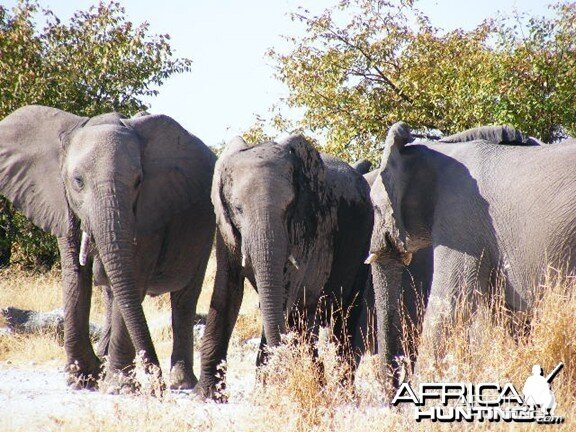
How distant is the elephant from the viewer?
864 cm

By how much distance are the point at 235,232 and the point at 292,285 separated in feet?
2.21

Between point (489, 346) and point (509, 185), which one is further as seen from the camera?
point (509, 185)

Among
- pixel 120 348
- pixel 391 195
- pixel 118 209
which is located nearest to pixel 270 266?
pixel 391 195

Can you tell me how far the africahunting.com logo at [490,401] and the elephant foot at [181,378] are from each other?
14.4 ft

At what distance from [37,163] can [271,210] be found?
119 inches

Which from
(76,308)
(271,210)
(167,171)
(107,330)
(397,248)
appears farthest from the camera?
(107,330)

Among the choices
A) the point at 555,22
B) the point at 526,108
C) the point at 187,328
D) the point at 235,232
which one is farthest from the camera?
the point at 555,22

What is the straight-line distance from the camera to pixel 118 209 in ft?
31.0

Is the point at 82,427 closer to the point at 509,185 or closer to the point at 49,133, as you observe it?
the point at 509,185

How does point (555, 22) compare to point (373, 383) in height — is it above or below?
above

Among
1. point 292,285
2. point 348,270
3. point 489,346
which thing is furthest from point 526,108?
point 489,346

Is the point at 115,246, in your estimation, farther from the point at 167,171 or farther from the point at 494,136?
the point at 494,136

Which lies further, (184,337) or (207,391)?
(184,337)

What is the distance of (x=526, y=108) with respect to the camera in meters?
16.0
